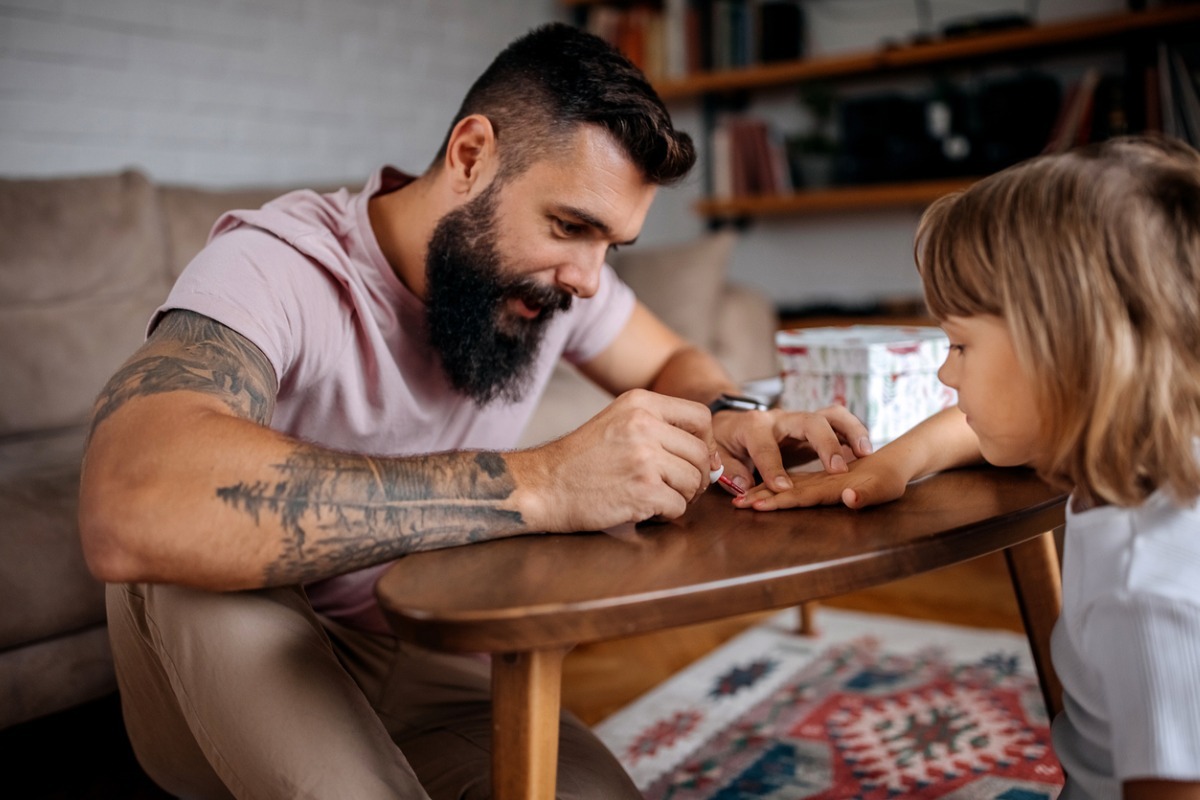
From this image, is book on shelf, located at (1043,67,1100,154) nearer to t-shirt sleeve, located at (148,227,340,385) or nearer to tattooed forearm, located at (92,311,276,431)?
t-shirt sleeve, located at (148,227,340,385)

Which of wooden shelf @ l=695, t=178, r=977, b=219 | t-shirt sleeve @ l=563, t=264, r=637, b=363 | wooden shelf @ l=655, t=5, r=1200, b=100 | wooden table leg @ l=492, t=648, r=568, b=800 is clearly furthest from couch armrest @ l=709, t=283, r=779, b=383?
wooden table leg @ l=492, t=648, r=568, b=800

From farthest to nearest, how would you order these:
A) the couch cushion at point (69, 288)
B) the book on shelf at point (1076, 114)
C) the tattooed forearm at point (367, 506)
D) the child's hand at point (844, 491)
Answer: the book on shelf at point (1076, 114), the couch cushion at point (69, 288), the child's hand at point (844, 491), the tattooed forearm at point (367, 506)

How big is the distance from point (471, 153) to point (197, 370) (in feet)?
1.66

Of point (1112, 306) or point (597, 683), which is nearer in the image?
point (1112, 306)

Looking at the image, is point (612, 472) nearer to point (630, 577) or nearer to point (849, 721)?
point (630, 577)

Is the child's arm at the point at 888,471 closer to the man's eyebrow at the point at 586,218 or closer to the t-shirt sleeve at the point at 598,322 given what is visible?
the man's eyebrow at the point at 586,218

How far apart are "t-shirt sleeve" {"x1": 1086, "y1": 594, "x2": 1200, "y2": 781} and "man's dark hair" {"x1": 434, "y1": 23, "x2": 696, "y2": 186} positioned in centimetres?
72

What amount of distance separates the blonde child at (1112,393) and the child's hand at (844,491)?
0.14 meters

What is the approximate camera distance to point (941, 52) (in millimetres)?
3217

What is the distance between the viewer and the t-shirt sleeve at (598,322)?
1532mm

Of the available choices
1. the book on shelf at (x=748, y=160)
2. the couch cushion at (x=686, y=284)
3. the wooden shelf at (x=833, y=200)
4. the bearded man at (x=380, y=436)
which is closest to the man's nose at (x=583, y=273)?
the bearded man at (x=380, y=436)

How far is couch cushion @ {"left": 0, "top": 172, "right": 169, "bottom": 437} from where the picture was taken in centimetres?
200

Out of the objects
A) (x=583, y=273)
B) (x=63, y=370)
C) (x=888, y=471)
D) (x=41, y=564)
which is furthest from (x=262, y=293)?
(x=63, y=370)

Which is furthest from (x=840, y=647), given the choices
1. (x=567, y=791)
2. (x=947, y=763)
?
(x=567, y=791)
